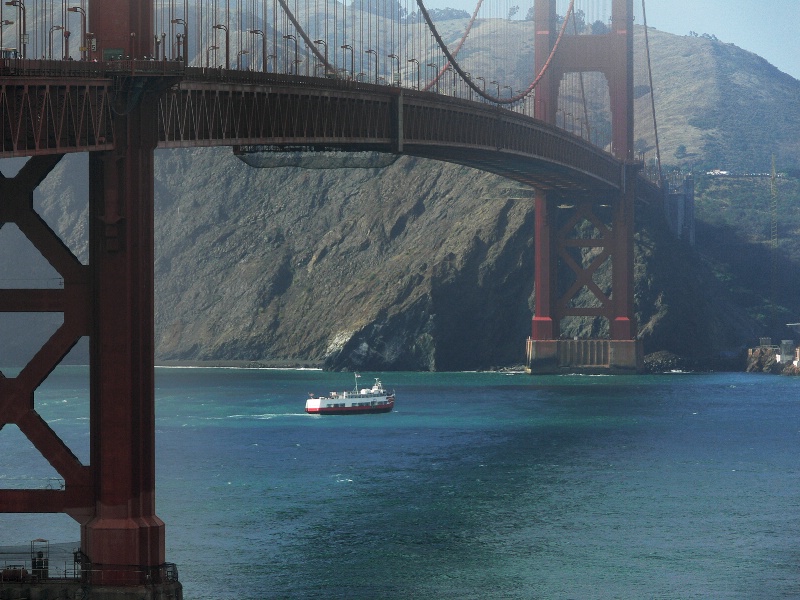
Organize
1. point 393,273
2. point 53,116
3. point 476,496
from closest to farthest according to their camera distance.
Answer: point 53,116
point 476,496
point 393,273

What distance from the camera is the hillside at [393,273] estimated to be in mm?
152500

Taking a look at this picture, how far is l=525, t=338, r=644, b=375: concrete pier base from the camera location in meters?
139

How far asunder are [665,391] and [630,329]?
1928 centimetres

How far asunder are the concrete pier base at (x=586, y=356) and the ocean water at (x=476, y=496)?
20766 mm

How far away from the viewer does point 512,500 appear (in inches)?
2495

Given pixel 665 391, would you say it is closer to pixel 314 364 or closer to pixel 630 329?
pixel 630 329

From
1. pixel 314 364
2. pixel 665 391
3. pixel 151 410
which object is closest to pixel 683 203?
pixel 314 364

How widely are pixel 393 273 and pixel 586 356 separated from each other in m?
28.0

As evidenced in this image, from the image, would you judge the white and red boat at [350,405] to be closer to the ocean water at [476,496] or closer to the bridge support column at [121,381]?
the ocean water at [476,496]

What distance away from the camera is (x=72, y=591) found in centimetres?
3509

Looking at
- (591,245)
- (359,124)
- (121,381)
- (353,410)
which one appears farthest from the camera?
(591,245)

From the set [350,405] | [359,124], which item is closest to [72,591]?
[359,124]

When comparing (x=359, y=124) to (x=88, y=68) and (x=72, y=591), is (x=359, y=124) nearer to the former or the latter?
(x=88, y=68)

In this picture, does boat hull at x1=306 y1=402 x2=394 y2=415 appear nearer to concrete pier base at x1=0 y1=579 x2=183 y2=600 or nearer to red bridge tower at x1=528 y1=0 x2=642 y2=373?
red bridge tower at x1=528 y1=0 x2=642 y2=373
